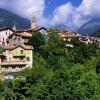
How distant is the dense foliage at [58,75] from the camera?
1750 inches

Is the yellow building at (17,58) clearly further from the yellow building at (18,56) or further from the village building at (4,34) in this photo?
the village building at (4,34)

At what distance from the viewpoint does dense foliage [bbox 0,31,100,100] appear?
44438mm

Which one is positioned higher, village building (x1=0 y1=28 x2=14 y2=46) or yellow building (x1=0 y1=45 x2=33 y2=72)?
village building (x1=0 y1=28 x2=14 y2=46)

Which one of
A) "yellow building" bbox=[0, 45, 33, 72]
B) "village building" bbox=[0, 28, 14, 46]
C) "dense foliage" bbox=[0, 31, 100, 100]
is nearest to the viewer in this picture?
"dense foliage" bbox=[0, 31, 100, 100]

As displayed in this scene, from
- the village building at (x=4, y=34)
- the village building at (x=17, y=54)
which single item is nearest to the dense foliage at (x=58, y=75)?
the village building at (x=17, y=54)

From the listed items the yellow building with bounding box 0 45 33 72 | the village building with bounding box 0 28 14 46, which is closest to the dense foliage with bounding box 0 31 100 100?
the yellow building with bounding box 0 45 33 72

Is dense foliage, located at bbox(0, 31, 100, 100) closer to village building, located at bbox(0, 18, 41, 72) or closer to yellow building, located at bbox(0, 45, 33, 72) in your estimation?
yellow building, located at bbox(0, 45, 33, 72)

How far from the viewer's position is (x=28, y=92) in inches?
1844

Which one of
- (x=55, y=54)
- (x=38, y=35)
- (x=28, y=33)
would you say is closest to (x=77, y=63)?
(x=55, y=54)

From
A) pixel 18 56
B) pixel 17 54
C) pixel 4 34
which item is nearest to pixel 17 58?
pixel 18 56

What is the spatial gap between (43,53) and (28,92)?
11.0 metres

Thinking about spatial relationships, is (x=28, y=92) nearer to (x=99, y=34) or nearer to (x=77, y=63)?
(x=77, y=63)

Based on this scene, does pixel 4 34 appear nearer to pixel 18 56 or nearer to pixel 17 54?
pixel 17 54

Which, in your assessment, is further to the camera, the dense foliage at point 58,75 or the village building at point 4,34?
the village building at point 4,34
